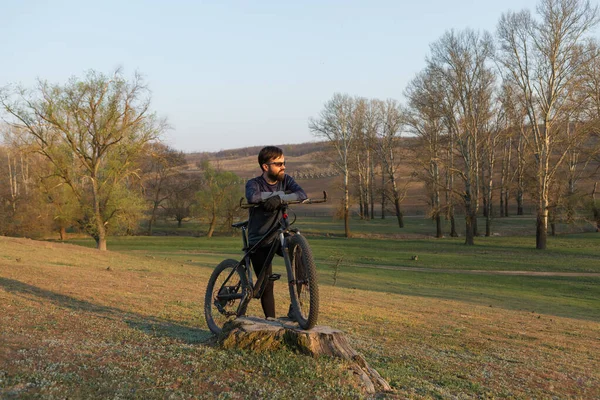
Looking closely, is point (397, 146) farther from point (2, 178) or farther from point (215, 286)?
point (215, 286)

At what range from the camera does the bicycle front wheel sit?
5789mm

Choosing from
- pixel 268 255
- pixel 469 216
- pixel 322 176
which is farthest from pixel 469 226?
pixel 322 176

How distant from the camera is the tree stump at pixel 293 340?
5633 mm

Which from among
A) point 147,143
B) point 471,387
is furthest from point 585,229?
point 471,387

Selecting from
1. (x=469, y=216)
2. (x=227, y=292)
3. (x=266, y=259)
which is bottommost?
(x=469, y=216)

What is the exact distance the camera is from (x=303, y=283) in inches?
236

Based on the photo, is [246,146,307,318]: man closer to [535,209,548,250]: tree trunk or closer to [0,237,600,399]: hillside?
[0,237,600,399]: hillside

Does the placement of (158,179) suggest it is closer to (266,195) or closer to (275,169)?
(275,169)

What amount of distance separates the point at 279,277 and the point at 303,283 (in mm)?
595

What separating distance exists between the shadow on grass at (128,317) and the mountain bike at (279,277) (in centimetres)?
44

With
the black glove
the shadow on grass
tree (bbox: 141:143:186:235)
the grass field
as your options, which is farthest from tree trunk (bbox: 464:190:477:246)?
tree (bbox: 141:143:186:235)

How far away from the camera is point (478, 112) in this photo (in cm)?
4466

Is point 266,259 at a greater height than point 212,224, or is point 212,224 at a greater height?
point 266,259

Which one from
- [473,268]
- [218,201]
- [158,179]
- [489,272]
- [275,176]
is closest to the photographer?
[275,176]
